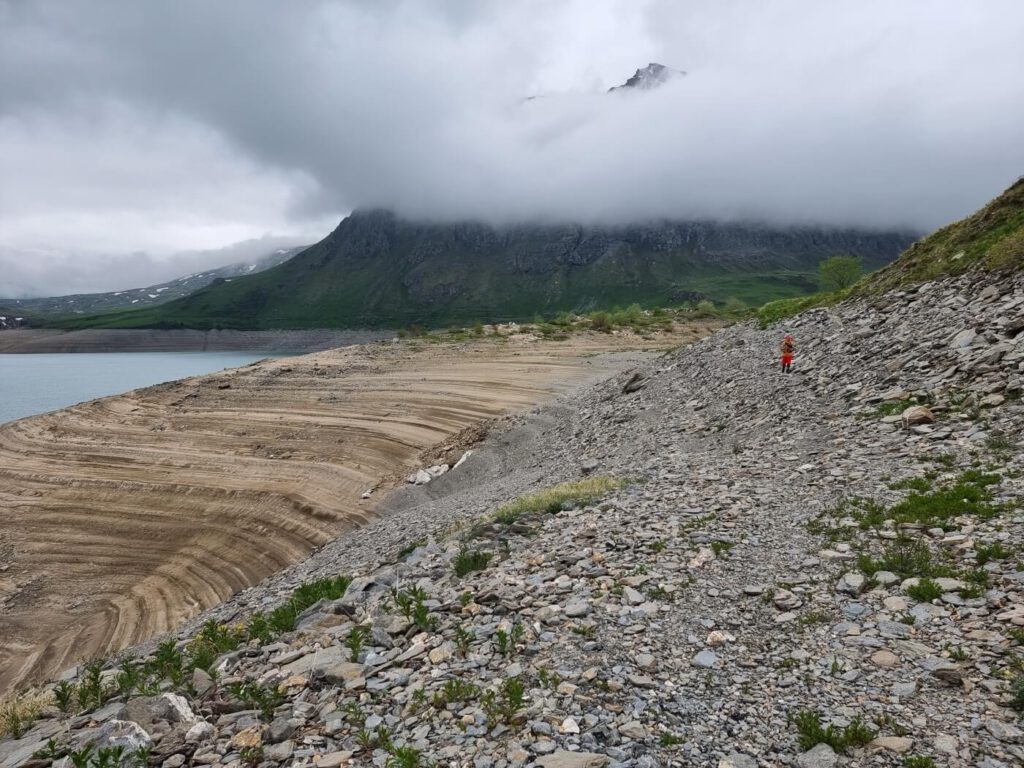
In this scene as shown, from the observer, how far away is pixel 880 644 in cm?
680

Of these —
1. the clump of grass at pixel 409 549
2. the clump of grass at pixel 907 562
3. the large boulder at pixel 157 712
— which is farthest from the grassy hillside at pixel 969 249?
the large boulder at pixel 157 712

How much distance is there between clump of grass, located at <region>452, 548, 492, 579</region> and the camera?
10883 mm

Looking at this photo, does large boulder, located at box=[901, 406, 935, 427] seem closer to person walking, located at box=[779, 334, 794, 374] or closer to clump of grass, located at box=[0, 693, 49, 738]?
person walking, located at box=[779, 334, 794, 374]

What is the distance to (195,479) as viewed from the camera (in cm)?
3072

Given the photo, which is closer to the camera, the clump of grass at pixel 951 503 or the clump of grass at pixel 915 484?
the clump of grass at pixel 951 503

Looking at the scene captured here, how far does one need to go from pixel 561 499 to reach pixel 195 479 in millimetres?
25182

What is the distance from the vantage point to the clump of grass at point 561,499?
13812 mm

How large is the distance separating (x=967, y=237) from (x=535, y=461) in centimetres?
2066

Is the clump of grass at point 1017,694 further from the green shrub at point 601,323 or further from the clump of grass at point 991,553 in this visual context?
the green shrub at point 601,323

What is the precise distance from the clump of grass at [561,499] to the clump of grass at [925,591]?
7.30 metres

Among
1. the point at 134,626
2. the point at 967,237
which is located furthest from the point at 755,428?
the point at 134,626

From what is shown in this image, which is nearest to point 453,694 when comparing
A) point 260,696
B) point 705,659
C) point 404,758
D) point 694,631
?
point 404,758

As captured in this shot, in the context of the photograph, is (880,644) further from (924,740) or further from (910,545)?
(910,545)

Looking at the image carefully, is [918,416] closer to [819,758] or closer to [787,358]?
[787,358]
